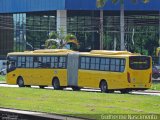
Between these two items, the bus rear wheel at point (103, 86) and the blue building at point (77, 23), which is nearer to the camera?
the bus rear wheel at point (103, 86)

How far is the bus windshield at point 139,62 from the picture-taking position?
116 feet

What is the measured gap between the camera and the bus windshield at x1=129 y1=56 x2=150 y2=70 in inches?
1388

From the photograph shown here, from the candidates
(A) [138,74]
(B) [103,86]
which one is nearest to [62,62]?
(B) [103,86]

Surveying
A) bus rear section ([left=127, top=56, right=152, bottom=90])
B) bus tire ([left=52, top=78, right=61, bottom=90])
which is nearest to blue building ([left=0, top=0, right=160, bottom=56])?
bus tire ([left=52, top=78, right=61, bottom=90])

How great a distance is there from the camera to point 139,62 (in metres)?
35.7

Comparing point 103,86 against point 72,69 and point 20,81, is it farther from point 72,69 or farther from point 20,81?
point 20,81

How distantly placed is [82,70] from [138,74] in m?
4.44

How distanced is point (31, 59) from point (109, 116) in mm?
25766

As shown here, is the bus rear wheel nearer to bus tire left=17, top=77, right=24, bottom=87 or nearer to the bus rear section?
the bus rear section

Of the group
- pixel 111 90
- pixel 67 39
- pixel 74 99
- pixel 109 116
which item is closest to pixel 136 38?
pixel 67 39

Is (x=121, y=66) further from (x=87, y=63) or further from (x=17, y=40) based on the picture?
(x=17, y=40)

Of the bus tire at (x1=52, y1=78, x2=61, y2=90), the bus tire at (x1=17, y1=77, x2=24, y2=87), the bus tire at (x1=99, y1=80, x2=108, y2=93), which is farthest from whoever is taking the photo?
the bus tire at (x1=17, y1=77, x2=24, y2=87)

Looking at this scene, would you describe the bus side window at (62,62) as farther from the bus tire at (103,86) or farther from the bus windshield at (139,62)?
the bus windshield at (139,62)

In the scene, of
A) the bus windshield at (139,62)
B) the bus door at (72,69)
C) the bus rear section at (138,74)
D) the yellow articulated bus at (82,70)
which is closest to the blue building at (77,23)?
the yellow articulated bus at (82,70)
